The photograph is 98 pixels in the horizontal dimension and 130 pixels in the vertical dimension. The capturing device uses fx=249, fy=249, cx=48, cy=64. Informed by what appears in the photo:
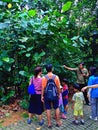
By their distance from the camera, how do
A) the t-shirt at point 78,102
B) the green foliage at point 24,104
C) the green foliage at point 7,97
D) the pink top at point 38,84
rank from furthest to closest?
1. the green foliage at point 7,97
2. the green foliage at point 24,104
3. the t-shirt at point 78,102
4. the pink top at point 38,84

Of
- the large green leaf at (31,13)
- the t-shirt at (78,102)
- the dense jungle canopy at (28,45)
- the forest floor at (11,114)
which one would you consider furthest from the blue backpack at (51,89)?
the large green leaf at (31,13)

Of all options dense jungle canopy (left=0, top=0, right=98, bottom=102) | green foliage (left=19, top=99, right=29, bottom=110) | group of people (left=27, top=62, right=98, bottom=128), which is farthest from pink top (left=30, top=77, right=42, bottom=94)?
green foliage (left=19, top=99, right=29, bottom=110)

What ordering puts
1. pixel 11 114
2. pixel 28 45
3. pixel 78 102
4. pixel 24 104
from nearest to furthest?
pixel 78 102 < pixel 11 114 < pixel 24 104 < pixel 28 45

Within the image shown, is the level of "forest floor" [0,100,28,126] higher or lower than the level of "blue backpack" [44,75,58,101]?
lower

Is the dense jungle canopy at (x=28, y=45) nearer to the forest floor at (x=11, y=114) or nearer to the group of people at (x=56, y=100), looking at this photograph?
the forest floor at (x=11, y=114)

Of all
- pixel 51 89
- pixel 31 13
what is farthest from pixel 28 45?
pixel 51 89

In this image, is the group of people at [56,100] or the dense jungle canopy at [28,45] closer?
the group of people at [56,100]

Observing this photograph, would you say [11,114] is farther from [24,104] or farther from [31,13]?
[31,13]

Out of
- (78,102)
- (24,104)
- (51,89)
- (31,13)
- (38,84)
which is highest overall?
(31,13)

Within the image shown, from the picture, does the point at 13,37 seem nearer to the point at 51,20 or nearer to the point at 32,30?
the point at 32,30

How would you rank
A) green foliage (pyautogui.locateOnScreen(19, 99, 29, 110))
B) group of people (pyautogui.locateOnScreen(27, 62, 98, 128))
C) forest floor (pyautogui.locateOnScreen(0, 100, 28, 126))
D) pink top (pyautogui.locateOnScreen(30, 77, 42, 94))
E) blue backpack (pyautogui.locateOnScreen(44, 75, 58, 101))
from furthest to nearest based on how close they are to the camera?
green foliage (pyautogui.locateOnScreen(19, 99, 29, 110)) → forest floor (pyautogui.locateOnScreen(0, 100, 28, 126)) → pink top (pyautogui.locateOnScreen(30, 77, 42, 94)) → group of people (pyautogui.locateOnScreen(27, 62, 98, 128)) → blue backpack (pyautogui.locateOnScreen(44, 75, 58, 101))

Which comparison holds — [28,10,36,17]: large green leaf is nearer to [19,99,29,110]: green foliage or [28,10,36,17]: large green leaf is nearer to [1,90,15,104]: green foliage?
[1,90,15,104]: green foliage

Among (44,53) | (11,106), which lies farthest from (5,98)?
(44,53)

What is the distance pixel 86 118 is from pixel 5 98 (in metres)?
2.64
